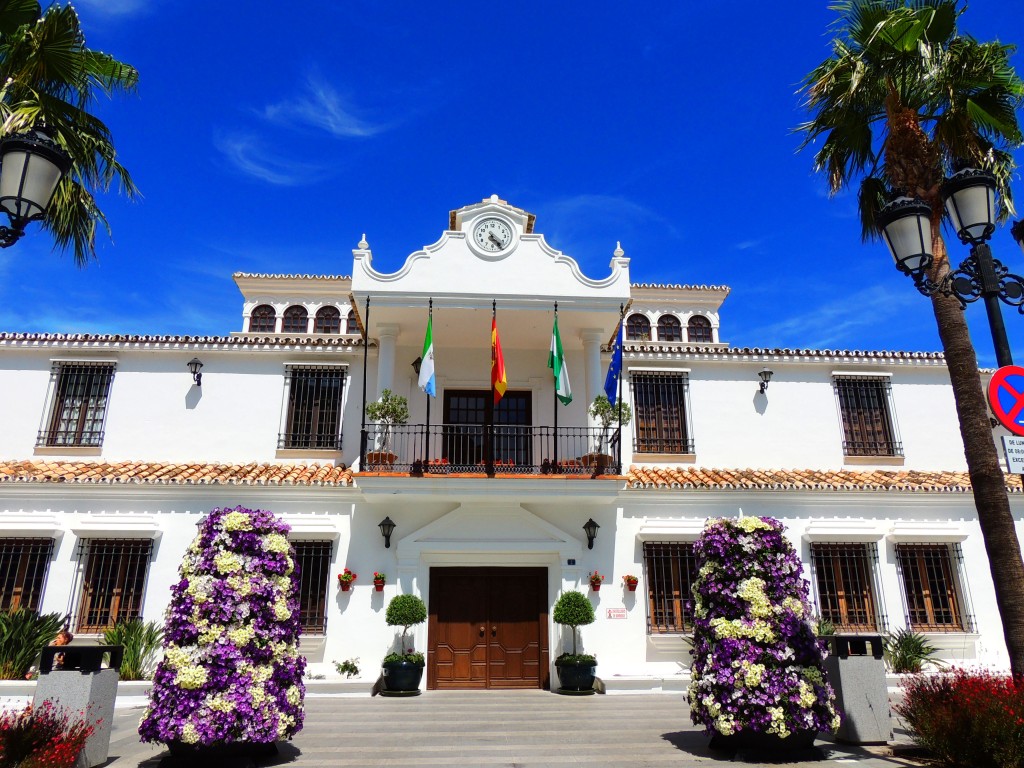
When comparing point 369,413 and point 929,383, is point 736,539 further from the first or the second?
point 929,383

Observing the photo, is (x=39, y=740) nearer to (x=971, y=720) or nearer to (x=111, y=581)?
(x=111, y=581)

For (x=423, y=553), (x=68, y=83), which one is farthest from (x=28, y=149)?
(x=423, y=553)

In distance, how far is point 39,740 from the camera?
6.20 metres

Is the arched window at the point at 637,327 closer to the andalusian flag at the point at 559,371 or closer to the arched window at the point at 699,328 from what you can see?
the arched window at the point at 699,328

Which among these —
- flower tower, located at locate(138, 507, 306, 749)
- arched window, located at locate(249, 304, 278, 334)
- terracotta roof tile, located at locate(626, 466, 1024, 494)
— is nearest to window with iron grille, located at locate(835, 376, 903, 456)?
terracotta roof tile, located at locate(626, 466, 1024, 494)

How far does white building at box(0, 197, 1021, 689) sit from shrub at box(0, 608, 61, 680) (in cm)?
70

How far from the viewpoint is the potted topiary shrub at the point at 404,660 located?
1208 centimetres

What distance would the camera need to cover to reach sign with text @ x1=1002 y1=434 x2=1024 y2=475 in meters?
6.56

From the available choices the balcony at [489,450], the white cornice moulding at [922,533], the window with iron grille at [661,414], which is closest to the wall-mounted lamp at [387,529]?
the balcony at [489,450]

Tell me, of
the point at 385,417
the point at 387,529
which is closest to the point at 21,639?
the point at 387,529

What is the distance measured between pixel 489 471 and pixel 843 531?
7372 millimetres

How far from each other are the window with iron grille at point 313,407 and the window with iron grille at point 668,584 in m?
7.28

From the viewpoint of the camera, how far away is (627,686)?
12.3m

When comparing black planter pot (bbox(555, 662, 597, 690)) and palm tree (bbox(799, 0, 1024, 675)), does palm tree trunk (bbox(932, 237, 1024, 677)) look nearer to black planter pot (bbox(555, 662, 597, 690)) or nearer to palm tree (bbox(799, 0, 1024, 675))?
palm tree (bbox(799, 0, 1024, 675))
